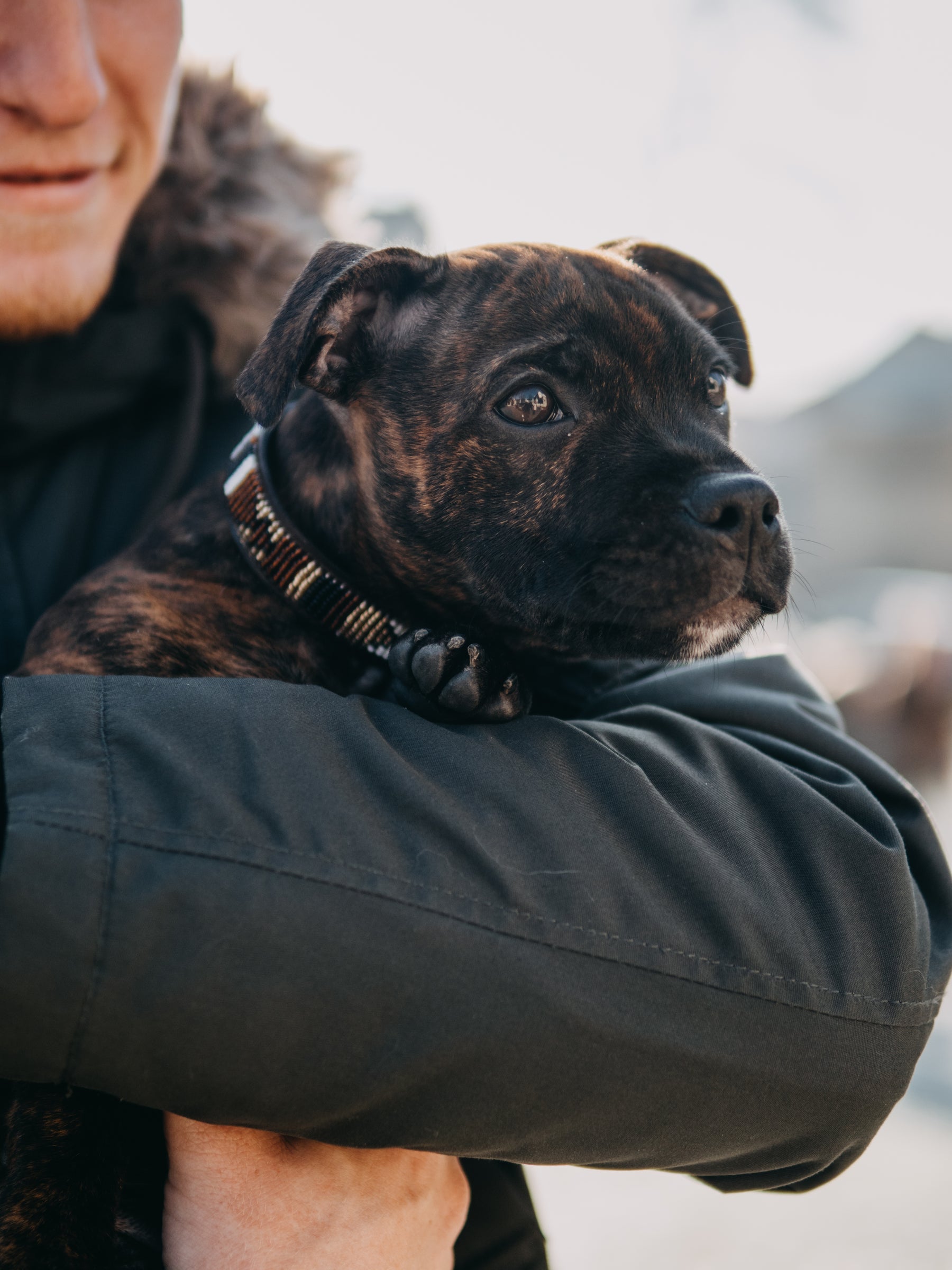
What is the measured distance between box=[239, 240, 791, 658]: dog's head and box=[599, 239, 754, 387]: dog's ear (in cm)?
29

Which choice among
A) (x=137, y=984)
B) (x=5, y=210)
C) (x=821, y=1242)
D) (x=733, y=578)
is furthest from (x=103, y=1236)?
(x=821, y=1242)

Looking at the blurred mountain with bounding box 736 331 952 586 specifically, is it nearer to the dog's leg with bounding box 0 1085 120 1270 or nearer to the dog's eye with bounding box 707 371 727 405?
the dog's eye with bounding box 707 371 727 405

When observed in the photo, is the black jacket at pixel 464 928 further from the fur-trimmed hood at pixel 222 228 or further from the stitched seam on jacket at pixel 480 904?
the fur-trimmed hood at pixel 222 228

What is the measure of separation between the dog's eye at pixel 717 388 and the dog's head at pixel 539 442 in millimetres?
10

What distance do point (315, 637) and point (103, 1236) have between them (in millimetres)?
1091

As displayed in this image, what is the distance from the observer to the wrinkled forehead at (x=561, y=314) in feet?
6.89

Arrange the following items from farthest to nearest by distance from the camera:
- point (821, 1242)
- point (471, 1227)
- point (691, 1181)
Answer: point (691, 1181)
point (821, 1242)
point (471, 1227)

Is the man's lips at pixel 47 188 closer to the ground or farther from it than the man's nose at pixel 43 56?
closer to the ground

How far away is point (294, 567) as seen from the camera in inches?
81.9

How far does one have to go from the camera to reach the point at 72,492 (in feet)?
7.91

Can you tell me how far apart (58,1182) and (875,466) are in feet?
118

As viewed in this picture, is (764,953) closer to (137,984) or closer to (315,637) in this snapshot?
(137,984)

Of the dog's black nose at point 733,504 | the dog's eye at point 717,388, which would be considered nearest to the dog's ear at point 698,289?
the dog's eye at point 717,388

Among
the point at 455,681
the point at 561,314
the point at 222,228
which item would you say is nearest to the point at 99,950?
the point at 455,681
